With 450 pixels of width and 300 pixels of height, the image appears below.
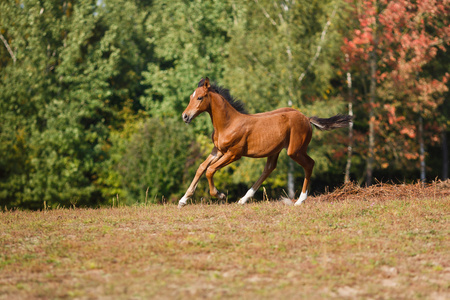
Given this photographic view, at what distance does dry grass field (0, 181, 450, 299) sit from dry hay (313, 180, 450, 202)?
116cm

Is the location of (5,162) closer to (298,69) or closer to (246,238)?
(298,69)

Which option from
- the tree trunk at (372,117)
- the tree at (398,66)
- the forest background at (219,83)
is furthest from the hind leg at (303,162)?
the tree trunk at (372,117)

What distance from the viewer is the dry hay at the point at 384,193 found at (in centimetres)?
1330

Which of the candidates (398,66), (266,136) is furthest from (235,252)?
(398,66)

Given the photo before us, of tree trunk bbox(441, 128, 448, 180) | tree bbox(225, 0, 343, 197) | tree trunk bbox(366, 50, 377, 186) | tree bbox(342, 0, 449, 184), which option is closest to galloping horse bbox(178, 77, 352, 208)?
tree bbox(225, 0, 343, 197)

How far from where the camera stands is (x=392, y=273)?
732 cm

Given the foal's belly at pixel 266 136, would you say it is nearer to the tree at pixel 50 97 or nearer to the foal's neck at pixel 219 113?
the foal's neck at pixel 219 113

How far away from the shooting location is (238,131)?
38.8 feet

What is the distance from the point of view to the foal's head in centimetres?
1155

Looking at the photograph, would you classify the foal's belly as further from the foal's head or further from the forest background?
the forest background

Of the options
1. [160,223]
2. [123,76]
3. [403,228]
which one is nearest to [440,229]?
[403,228]

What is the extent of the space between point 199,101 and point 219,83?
21.5 m

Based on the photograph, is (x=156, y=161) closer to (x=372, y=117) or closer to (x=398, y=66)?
(x=372, y=117)

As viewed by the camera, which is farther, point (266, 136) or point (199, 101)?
point (266, 136)
